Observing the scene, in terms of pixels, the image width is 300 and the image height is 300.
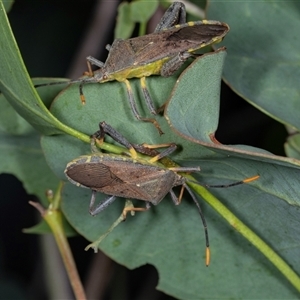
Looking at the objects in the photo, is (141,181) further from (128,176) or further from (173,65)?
(173,65)

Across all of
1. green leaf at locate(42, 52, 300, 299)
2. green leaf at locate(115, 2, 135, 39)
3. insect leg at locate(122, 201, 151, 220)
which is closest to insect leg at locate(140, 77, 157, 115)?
green leaf at locate(42, 52, 300, 299)

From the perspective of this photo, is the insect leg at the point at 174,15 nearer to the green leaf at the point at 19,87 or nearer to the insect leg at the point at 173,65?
the insect leg at the point at 173,65

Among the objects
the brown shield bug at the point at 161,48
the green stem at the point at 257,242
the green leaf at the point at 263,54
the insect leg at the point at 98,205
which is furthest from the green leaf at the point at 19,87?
the green leaf at the point at 263,54

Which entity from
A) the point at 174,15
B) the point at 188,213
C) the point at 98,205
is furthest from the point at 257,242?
the point at 174,15

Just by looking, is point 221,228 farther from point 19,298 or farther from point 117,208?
point 19,298

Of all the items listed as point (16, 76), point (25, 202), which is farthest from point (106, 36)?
point (16, 76)

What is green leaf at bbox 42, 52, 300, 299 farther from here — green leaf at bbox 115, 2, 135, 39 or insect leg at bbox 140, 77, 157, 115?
green leaf at bbox 115, 2, 135, 39

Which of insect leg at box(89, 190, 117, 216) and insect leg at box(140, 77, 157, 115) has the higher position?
insect leg at box(140, 77, 157, 115)

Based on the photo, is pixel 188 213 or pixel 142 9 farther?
pixel 142 9
